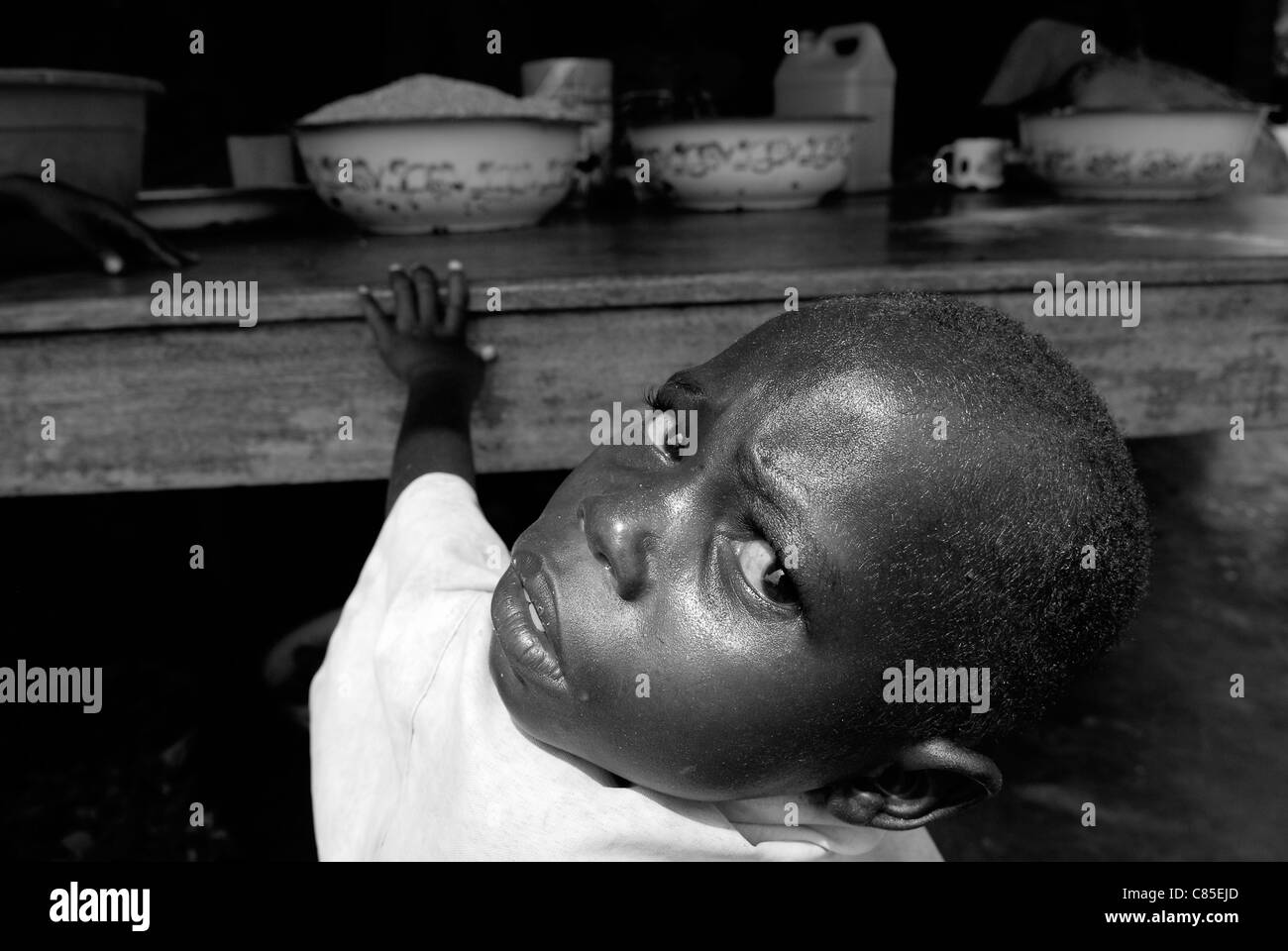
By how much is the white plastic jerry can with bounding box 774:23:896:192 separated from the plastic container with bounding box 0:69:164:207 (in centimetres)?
168

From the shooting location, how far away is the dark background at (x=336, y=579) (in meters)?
1.87

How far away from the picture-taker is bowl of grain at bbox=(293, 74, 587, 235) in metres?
1.63

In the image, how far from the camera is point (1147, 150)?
2.13 metres

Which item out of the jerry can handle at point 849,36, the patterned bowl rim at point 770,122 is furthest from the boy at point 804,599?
the jerry can handle at point 849,36

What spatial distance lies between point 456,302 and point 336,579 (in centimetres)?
177

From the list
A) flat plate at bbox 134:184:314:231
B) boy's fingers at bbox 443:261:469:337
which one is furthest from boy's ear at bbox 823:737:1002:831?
flat plate at bbox 134:184:314:231

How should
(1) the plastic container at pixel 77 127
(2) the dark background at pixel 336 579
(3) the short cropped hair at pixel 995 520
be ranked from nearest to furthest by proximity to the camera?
(3) the short cropped hair at pixel 995 520 → (1) the plastic container at pixel 77 127 → (2) the dark background at pixel 336 579

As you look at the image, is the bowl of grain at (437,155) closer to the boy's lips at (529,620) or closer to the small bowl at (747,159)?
the small bowl at (747,159)

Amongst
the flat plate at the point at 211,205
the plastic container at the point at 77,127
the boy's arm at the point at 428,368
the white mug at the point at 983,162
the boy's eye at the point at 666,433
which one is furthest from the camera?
the white mug at the point at 983,162

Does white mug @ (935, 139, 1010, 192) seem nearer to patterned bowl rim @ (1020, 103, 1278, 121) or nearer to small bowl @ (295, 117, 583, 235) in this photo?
patterned bowl rim @ (1020, 103, 1278, 121)

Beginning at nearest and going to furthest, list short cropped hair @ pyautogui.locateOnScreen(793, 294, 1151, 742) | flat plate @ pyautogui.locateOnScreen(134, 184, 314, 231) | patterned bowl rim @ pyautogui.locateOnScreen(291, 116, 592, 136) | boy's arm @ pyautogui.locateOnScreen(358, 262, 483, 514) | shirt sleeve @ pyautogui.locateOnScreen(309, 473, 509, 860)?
short cropped hair @ pyautogui.locateOnScreen(793, 294, 1151, 742) < shirt sleeve @ pyautogui.locateOnScreen(309, 473, 509, 860) < boy's arm @ pyautogui.locateOnScreen(358, 262, 483, 514) < patterned bowl rim @ pyautogui.locateOnScreen(291, 116, 592, 136) < flat plate @ pyautogui.locateOnScreen(134, 184, 314, 231)

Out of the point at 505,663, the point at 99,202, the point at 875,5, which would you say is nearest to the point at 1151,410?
the point at 505,663

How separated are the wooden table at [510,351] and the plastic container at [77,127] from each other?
0.68 ft
